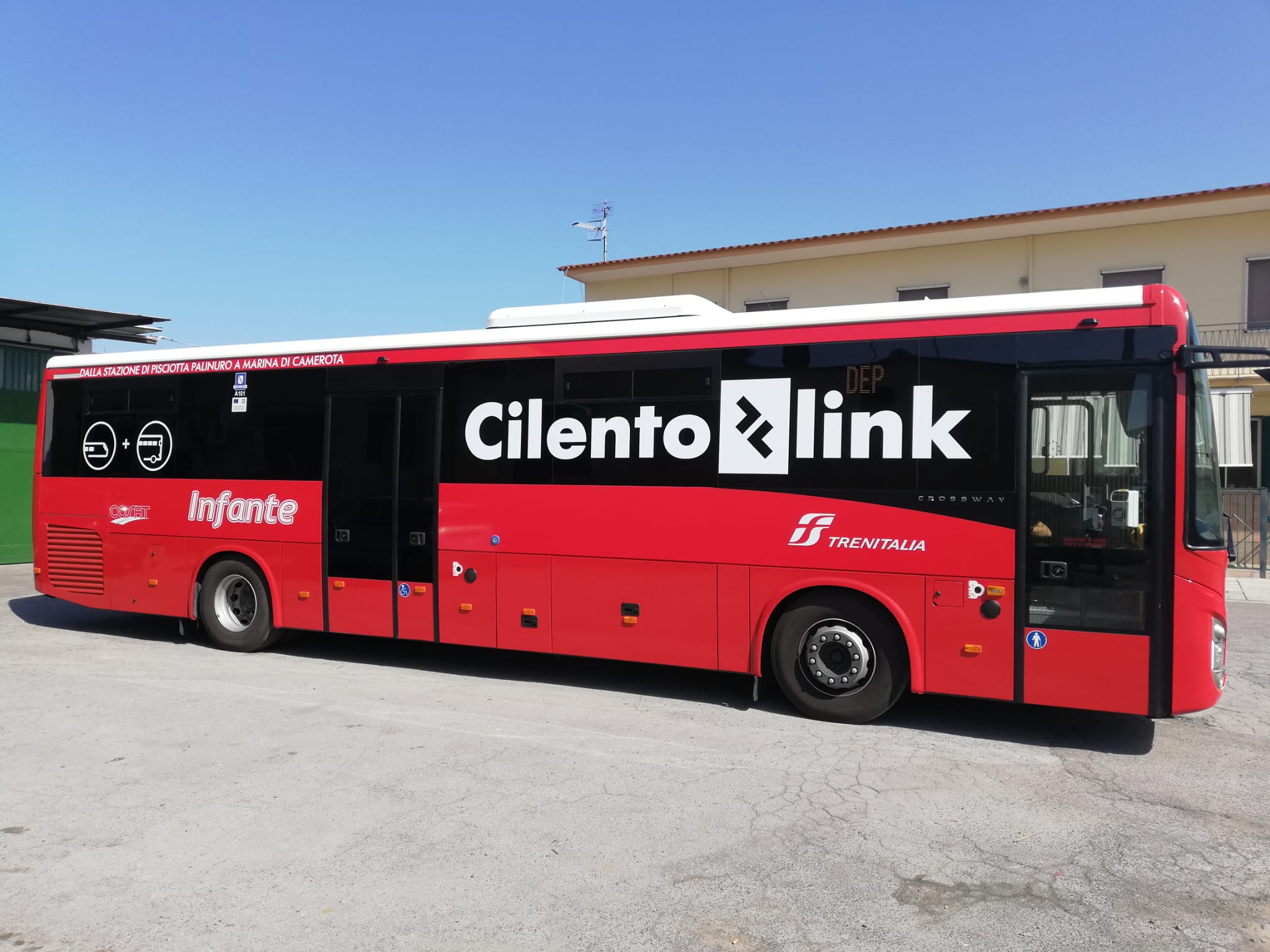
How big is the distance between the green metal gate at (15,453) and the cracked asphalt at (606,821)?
1120cm

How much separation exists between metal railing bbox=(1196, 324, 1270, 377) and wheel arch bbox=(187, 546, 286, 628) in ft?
60.6

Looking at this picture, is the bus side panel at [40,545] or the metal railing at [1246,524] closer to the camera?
the bus side panel at [40,545]

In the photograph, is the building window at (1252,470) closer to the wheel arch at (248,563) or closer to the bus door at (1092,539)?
the bus door at (1092,539)

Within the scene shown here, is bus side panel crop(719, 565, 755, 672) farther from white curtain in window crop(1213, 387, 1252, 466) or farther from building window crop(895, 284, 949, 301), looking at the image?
building window crop(895, 284, 949, 301)

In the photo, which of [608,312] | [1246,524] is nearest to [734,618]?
[608,312]

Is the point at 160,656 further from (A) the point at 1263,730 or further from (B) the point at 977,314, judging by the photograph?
(A) the point at 1263,730

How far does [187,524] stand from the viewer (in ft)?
31.0

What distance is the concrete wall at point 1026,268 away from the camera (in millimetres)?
19156

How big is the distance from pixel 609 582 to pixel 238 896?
3930 mm

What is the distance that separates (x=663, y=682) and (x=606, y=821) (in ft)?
11.2

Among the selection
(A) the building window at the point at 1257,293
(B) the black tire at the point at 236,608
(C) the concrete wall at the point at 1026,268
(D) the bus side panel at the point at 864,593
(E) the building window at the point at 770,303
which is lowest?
(B) the black tire at the point at 236,608

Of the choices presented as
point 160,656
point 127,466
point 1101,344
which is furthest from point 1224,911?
point 127,466

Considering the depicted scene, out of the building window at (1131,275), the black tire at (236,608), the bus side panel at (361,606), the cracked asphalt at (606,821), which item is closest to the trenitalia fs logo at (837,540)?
the cracked asphalt at (606,821)

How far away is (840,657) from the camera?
6730mm
